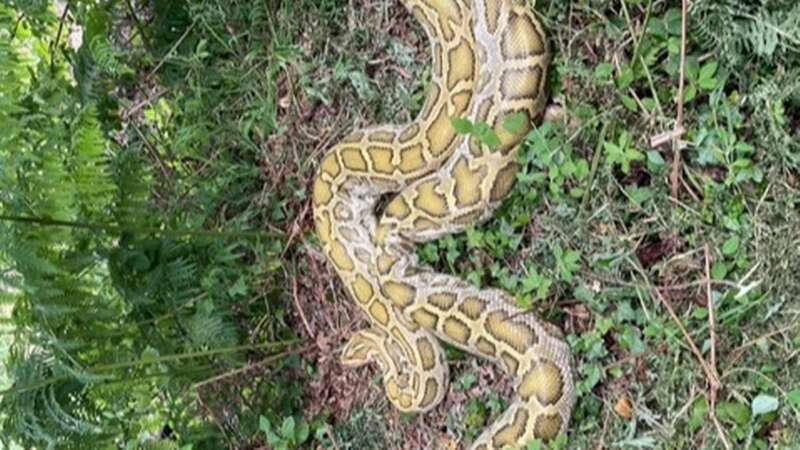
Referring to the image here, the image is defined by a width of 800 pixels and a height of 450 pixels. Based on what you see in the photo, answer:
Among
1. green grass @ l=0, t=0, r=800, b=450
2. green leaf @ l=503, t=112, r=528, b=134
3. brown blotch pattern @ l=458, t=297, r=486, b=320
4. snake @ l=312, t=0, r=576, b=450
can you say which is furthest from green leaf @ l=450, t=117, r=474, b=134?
brown blotch pattern @ l=458, t=297, r=486, b=320

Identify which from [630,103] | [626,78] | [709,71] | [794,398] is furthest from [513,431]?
[709,71]

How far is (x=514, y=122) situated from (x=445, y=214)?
2.16ft

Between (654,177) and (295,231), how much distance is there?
2.21 meters

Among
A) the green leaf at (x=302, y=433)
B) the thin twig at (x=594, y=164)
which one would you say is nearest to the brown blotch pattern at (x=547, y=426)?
the thin twig at (x=594, y=164)

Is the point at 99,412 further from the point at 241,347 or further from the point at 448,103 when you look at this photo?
the point at 448,103

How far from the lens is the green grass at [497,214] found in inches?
150

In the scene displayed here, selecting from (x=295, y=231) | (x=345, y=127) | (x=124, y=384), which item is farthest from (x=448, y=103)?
(x=124, y=384)

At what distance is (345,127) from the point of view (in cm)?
521

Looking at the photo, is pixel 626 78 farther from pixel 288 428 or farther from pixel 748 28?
pixel 288 428

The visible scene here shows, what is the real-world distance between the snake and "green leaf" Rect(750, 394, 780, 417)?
2.80 feet

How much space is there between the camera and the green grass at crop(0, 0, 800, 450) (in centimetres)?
382

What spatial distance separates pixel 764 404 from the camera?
12.2ft

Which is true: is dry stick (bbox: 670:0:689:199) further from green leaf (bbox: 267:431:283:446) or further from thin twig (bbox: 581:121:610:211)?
green leaf (bbox: 267:431:283:446)

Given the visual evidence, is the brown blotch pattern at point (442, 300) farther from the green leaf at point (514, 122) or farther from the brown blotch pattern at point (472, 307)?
the green leaf at point (514, 122)
